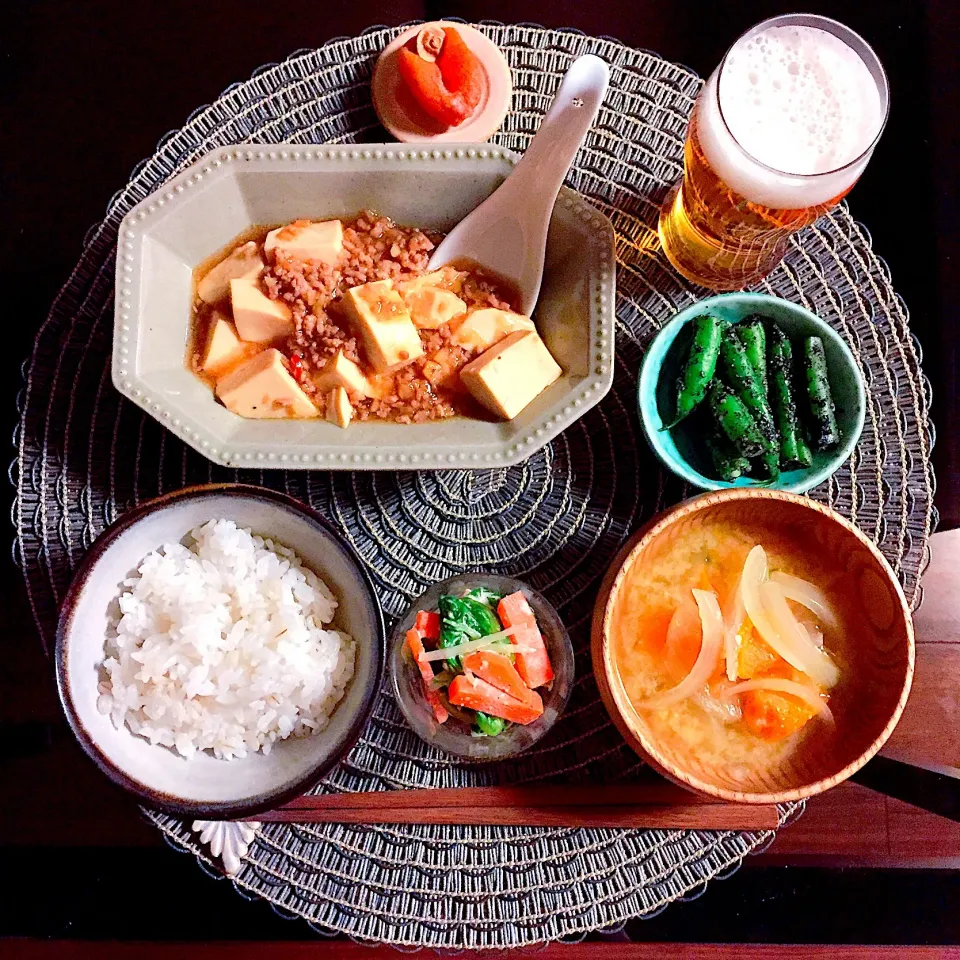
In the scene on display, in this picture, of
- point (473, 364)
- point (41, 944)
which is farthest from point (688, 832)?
point (41, 944)

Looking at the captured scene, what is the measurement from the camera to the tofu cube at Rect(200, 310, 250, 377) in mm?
1645

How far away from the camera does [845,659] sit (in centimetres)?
153

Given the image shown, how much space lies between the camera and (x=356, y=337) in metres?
1.67

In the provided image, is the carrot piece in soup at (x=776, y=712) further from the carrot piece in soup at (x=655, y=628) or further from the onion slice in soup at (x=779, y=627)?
the carrot piece in soup at (x=655, y=628)

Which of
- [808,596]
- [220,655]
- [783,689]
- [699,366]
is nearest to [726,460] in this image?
[699,366]

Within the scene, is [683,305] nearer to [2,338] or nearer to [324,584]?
[324,584]

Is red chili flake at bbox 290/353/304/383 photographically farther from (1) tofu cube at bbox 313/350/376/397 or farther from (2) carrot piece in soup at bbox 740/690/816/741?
(2) carrot piece in soup at bbox 740/690/816/741

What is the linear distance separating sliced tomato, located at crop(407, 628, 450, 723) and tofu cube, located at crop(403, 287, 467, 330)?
24.2 inches

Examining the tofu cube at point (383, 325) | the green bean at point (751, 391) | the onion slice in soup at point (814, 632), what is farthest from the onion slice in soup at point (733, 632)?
the tofu cube at point (383, 325)

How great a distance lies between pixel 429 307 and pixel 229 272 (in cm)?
42

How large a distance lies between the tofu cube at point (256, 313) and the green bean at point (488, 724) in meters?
0.85

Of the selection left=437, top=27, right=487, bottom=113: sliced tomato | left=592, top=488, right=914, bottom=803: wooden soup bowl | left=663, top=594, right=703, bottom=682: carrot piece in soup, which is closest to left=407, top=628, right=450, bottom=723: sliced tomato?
left=592, top=488, right=914, bottom=803: wooden soup bowl

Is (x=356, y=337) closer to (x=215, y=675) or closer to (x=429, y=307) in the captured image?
(x=429, y=307)

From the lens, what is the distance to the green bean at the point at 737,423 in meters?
1.54
